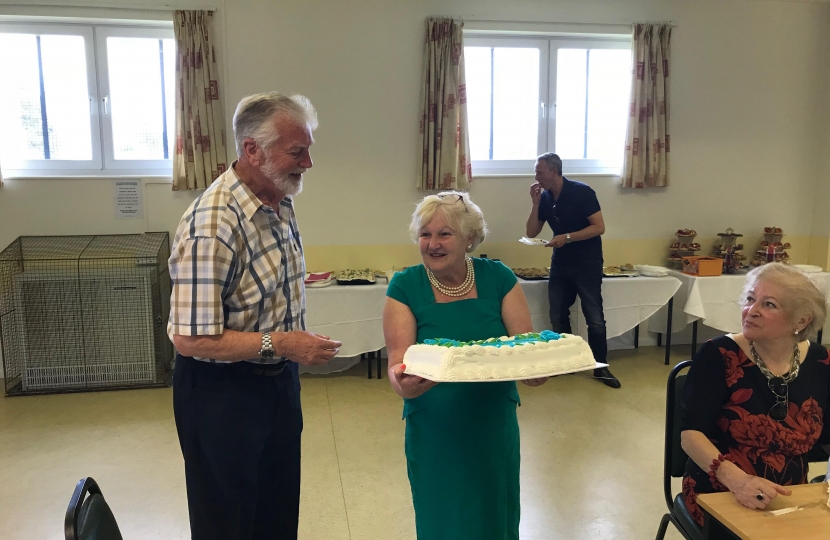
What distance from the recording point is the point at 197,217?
1411 millimetres

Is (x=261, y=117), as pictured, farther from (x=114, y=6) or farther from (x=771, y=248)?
(x=771, y=248)

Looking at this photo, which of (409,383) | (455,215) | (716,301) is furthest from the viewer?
(716,301)

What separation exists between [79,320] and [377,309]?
2.12m

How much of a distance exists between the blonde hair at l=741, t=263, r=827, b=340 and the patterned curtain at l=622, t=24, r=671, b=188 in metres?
3.37

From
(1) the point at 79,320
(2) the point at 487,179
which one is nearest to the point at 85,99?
(1) the point at 79,320

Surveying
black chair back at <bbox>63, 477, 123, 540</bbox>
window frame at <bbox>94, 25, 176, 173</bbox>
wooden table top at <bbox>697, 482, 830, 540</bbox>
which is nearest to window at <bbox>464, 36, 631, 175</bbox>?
window frame at <bbox>94, 25, 176, 173</bbox>

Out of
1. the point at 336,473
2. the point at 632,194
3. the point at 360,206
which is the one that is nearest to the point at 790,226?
the point at 632,194

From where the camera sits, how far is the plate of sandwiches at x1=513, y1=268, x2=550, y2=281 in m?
4.41

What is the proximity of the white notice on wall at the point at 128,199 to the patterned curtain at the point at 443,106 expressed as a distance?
2126 millimetres

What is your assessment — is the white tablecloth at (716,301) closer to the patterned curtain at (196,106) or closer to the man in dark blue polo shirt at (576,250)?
the man in dark blue polo shirt at (576,250)

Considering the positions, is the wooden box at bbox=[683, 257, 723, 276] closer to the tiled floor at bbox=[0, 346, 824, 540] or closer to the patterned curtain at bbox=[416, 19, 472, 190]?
the tiled floor at bbox=[0, 346, 824, 540]

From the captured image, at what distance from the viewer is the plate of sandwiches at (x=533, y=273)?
441 cm

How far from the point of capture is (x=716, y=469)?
1.41m

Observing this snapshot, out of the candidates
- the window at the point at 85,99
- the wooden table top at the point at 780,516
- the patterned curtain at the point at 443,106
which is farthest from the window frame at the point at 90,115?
the wooden table top at the point at 780,516
